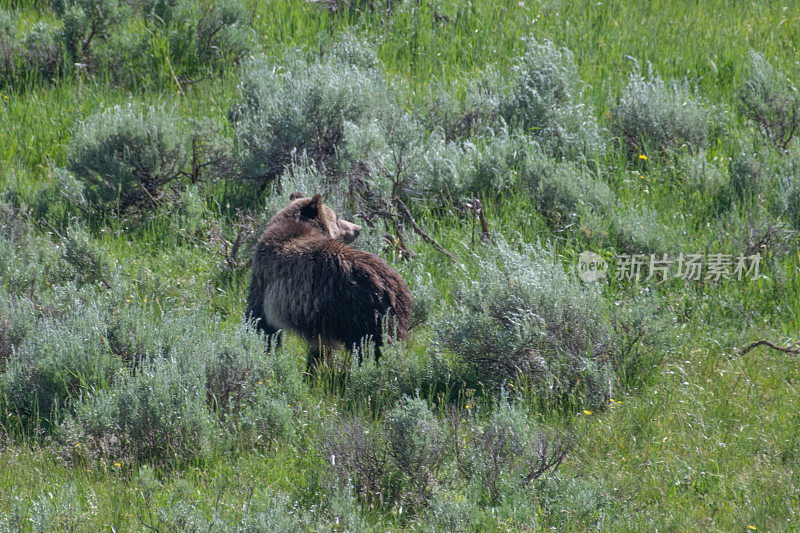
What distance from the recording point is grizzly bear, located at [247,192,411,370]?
5539 mm

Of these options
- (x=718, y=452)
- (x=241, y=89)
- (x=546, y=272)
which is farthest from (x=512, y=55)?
(x=718, y=452)

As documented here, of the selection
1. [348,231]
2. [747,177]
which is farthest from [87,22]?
[747,177]

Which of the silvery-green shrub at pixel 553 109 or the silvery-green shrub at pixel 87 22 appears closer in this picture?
the silvery-green shrub at pixel 553 109

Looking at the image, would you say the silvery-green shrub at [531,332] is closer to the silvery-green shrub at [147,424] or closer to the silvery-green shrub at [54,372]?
the silvery-green shrub at [147,424]

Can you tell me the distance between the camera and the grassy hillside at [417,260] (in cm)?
442

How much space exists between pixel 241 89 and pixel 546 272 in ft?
17.7

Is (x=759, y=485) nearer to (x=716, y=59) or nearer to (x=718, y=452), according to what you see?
(x=718, y=452)

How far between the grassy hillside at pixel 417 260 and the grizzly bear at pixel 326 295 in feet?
0.79

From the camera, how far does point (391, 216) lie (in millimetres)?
7734

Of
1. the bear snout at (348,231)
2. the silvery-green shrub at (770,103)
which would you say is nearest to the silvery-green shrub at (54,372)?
the bear snout at (348,231)

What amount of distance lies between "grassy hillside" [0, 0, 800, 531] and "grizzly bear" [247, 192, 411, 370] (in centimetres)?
24

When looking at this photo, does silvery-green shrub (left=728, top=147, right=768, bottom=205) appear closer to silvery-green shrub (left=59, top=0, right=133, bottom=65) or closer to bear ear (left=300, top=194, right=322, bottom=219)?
bear ear (left=300, top=194, right=322, bottom=219)

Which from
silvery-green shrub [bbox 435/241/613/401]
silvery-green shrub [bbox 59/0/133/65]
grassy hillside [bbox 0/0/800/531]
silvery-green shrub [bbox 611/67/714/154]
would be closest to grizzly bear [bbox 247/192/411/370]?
grassy hillside [bbox 0/0/800/531]

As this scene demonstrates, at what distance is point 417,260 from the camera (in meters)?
7.27
